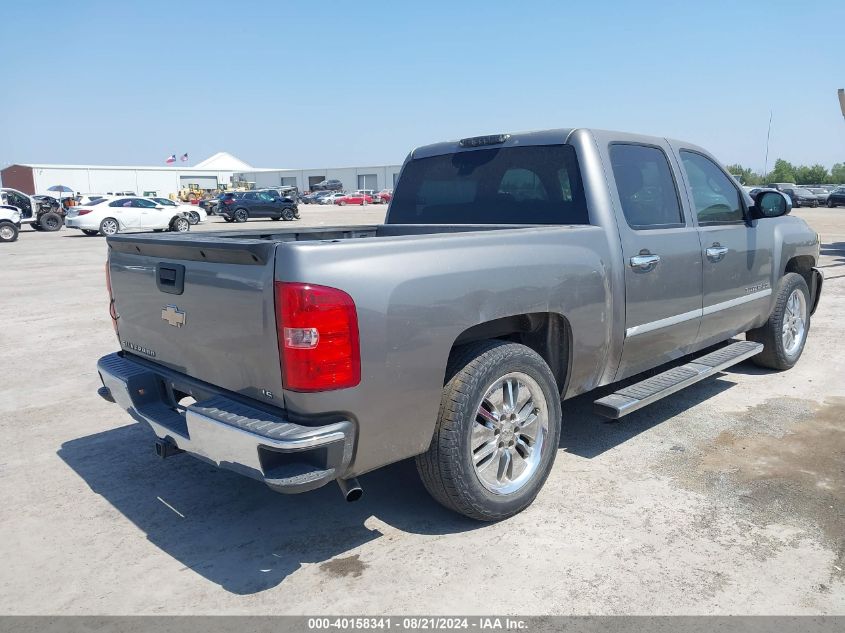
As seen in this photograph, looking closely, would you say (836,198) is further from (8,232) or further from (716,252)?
(716,252)

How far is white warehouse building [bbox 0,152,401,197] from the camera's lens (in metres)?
77.7

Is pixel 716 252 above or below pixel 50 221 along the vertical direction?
above

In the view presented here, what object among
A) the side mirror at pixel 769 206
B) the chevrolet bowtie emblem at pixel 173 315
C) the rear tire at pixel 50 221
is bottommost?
the rear tire at pixel 50 221

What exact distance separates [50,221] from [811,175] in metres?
87.1

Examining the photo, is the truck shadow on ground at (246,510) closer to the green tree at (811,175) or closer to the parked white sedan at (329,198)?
the parked white sedan at (329,198)

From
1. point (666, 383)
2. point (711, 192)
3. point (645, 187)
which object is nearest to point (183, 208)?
point (711, 192)

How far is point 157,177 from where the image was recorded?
8494 centimetres

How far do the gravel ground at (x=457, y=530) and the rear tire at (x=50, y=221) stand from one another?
1072 inches

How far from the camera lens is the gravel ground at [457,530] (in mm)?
2840

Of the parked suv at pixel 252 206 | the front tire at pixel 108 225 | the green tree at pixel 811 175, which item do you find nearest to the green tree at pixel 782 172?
the green tree at pixel 811 175

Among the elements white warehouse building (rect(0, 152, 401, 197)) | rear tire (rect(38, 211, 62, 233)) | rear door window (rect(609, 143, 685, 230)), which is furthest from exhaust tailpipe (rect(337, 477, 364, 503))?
white warehouse building (rect(0, 152, 401, 197))

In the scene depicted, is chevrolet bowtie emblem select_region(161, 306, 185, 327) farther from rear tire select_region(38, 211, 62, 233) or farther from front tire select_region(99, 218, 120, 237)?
rear tire select_region(38, 211, 62, 233)

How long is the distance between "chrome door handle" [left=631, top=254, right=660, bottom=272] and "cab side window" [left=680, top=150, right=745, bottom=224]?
2.62 ft

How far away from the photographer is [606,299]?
12.5ft
